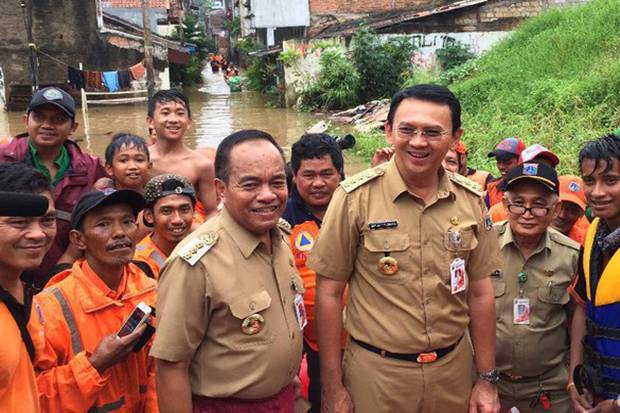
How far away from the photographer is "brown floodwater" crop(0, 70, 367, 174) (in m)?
14.9

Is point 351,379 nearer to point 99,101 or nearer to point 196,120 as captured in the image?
point 196,120

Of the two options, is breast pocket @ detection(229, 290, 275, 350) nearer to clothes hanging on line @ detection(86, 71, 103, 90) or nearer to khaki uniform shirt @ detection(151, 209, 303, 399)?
khaki uniform shirt @ detection(151, 209, 303, 399)

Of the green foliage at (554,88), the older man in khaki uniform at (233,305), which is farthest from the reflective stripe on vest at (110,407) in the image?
the green foliage at (554,88)

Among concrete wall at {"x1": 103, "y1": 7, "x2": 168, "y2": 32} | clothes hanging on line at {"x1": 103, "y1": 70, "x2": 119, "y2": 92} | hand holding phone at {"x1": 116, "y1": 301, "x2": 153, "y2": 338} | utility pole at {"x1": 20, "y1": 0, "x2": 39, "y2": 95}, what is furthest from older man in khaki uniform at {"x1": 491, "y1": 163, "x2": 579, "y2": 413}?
concrete wall at {"x1": 103, "y1": 7, "x2": 168, "y2": 32}

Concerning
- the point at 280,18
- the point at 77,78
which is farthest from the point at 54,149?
the point at 280,18

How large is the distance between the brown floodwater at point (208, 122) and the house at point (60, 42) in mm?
2406

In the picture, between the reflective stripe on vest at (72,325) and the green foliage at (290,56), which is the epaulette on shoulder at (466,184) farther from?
the green foliage at (290,56)

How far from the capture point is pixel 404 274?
2291 mm

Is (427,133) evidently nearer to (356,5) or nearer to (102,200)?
(102,200)

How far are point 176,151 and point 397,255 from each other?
263cm

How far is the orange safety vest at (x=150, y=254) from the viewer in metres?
3.08

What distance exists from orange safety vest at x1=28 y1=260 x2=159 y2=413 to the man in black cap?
1050mm

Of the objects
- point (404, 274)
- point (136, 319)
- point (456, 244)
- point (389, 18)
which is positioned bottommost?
point (136, 319)

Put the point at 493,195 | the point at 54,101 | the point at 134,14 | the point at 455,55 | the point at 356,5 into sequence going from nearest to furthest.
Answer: the point at 54,101 → the point at 493,195 → the point at 455,55 → the point at 356,5 → the point at 134,14
